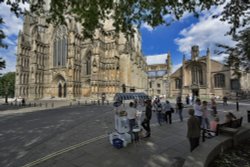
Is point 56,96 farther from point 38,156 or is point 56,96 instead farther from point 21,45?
point 38,156

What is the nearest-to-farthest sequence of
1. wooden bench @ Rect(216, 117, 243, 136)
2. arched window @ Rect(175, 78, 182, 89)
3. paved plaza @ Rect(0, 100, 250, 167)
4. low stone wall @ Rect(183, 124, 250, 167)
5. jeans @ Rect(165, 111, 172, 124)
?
low stone wall @ Rect(183, 124, 250, 167), paved plaza @ Rect(0, 100, 250, 167), wooden bench @ Rect(216, 117, 243, 136), jeans @ Rect(165, 111, 172, 124), arched window @ Rect(175, 78, 182, 89)

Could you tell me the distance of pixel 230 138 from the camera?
5.98 metres

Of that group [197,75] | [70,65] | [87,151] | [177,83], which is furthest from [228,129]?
[177,83]

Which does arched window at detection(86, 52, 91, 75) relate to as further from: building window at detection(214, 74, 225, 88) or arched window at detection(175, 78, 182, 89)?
building window at detection(214, 74, 225, 88)

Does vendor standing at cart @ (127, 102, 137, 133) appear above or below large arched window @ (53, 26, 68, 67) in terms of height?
below

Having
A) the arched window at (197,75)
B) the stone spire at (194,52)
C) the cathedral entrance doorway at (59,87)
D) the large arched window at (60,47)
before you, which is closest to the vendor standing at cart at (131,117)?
the cathedral entrance doorway at (59,87)

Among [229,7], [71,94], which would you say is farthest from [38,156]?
[71,94]

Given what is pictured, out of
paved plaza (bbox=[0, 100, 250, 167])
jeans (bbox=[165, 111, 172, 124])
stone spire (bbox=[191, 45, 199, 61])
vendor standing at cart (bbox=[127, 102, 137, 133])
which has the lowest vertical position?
paved plaza (bbox=[0, 100, 250, 167])

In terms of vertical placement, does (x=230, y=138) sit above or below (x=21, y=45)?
below

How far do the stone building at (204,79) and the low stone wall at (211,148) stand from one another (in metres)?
44.6

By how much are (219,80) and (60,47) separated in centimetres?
4834

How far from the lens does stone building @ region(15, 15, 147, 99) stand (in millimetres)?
43969

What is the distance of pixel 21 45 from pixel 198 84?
53.4 metres

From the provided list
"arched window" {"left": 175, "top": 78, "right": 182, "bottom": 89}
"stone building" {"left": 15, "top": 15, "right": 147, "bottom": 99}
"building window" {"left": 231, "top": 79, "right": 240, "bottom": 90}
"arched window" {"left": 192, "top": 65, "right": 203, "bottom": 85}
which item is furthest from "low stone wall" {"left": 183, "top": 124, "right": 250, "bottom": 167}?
"arched window" {"left": 175, "top": 78, "right": 182, "bottom": 89}
